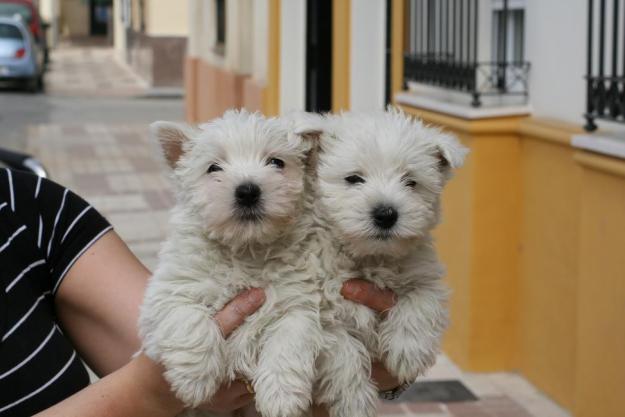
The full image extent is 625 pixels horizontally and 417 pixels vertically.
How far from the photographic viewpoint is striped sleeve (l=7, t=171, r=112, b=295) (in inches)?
102

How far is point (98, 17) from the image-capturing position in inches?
2363

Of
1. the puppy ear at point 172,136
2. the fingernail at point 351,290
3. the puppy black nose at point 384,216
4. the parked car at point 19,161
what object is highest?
the puppy ear at point 172,136

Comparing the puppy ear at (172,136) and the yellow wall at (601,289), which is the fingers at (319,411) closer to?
the puppy ear at (172,136)

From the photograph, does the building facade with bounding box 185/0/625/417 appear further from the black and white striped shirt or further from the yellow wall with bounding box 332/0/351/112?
the black and white striped shirt

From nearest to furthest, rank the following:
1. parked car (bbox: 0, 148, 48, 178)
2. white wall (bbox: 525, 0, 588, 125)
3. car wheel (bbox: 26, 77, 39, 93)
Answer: white wall (bbox: 525, 0, 588, 125) < parked car (bbox: 0, 148, 48, 178) < car wheel (bbox: 26, 77, 39, 93)

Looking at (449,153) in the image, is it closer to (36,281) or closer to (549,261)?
(36,281)

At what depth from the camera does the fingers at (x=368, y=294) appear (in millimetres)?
2014

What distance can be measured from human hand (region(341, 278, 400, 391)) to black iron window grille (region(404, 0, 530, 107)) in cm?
427

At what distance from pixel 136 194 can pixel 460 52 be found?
658 cm

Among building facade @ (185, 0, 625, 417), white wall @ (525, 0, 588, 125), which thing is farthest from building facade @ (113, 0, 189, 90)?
white wall @ (525, 0, 588, 125)

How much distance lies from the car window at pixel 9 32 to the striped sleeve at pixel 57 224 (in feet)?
86.3

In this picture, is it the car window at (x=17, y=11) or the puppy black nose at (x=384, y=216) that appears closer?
the puppy black nose at (x=384, y=216)

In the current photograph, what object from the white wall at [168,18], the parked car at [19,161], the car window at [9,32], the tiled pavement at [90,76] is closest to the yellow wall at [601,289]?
the parked car at [19,161]

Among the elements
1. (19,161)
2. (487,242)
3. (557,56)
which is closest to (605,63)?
(557,56)
